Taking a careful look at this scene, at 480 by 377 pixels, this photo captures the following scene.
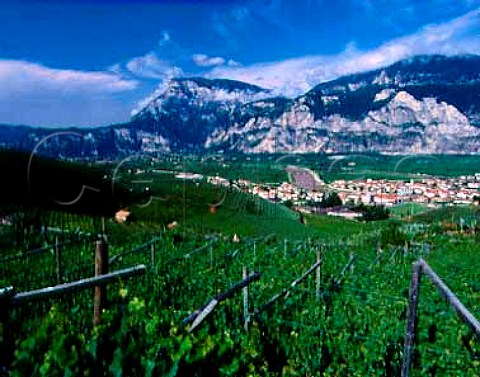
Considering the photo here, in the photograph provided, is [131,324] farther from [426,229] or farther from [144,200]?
[426,229]

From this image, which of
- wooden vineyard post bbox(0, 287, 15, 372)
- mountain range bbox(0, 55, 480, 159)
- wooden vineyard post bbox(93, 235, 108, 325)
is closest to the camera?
wooden vineyard post bbox(0, 287, 15, 372)

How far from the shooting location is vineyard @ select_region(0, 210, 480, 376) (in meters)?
3.21

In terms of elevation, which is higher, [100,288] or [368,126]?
[368,126]

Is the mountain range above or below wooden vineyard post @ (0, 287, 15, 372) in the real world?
above

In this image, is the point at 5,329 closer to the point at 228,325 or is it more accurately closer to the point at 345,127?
the point at 228,325

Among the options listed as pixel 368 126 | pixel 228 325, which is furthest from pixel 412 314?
pixel 368 126

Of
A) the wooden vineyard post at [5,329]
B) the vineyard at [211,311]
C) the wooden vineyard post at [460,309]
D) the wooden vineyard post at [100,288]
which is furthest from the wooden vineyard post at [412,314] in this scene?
the wooden vineyard post at [5,329]

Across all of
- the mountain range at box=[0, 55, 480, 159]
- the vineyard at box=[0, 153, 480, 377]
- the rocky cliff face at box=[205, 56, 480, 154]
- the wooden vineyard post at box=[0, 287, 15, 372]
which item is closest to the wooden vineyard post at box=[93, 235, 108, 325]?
the vineyard at box=[0, 153, 480, 377]

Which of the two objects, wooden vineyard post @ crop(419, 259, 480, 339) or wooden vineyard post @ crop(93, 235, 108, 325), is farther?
wooden vineyard post @ crop(93, 235, 108, 325)

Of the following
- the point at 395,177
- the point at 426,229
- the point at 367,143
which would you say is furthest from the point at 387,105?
the point at 426,229

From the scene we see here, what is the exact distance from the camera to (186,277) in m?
11.3

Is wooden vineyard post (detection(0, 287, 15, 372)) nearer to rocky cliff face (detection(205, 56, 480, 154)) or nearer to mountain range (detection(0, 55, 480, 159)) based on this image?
mountain range (detection(0, 55, 480, 159))

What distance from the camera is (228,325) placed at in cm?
665

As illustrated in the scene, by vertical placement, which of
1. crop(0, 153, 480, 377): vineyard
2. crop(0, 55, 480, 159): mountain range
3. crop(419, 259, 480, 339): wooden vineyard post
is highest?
crop(0, 55, 480, 159): mountain range
